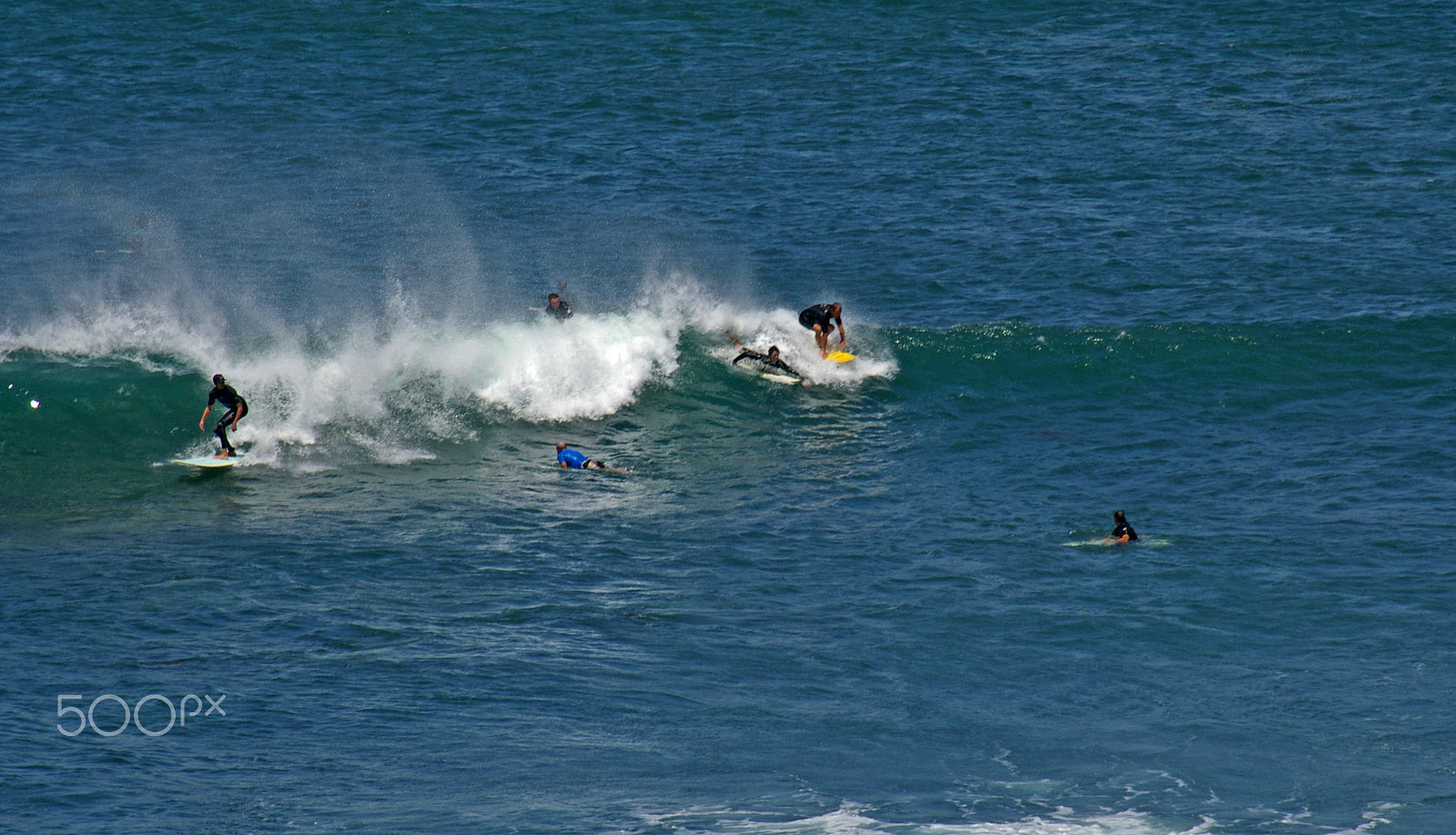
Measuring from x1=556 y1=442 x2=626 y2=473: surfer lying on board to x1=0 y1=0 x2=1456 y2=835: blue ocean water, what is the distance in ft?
1.20

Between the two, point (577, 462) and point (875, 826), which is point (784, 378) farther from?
point (875, 826)

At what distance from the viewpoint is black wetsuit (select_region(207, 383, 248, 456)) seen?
958 inches

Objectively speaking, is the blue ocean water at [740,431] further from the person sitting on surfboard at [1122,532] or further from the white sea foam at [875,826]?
the person sitting on surfboard at [1122,532]

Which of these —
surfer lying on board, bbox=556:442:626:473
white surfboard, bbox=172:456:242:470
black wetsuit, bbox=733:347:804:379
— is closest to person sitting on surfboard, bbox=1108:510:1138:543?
surfer lying on board, bbox=556:442:626:473

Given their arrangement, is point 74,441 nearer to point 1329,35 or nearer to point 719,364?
point 719,364

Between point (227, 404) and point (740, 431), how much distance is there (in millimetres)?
9375

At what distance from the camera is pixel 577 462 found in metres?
25.2

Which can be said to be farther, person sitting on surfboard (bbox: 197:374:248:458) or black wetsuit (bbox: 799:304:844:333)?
black wetsuit (bbox: 799:304:844:333)

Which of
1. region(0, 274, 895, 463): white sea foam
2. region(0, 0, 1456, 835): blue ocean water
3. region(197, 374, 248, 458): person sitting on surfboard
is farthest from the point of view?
region(0, 274, 895, 463): white sea foam

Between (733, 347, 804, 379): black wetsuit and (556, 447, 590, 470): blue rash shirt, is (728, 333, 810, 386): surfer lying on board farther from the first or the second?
(556, 447, 590, 470): blue rash shirt

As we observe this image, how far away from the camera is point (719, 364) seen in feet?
101

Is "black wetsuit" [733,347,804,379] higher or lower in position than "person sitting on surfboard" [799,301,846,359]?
lower

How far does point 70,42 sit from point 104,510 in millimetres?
39043

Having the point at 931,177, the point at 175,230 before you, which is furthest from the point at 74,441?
the point at 931,177
